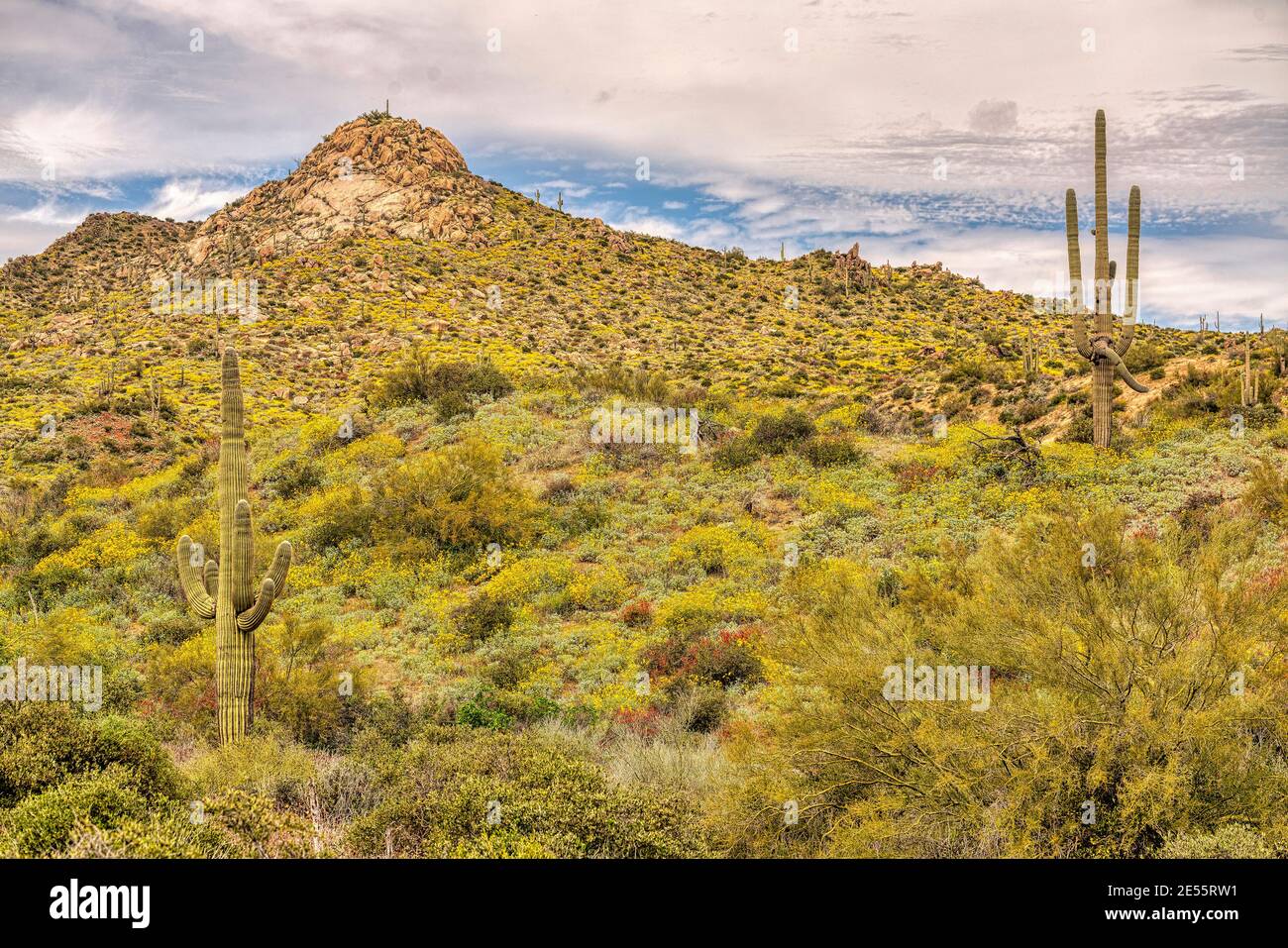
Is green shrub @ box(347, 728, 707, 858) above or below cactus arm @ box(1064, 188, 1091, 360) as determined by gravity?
below

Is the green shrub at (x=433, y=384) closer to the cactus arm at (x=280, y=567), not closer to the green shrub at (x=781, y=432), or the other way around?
the green shrub at (x=781, y=432)

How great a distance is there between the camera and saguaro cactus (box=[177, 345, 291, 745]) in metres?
9.74

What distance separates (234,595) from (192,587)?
0.93 metres

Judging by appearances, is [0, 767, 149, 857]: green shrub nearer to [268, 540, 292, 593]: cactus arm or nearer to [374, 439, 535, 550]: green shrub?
[268, 540, 292, 593]: cactus arm

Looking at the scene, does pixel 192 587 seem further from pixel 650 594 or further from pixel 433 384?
pixel 433 384

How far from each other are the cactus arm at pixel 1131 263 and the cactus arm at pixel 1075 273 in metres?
0.87

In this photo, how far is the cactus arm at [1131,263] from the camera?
1964 centimetres

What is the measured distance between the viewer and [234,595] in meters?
9.98

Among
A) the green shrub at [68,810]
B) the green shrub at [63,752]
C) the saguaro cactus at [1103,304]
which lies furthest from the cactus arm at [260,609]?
the saguaro cactus at [1103,304]

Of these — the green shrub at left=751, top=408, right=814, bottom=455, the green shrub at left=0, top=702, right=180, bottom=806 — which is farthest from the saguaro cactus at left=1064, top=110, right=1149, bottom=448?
the green shrub at left=0, top=702, right=180, bottom=806
